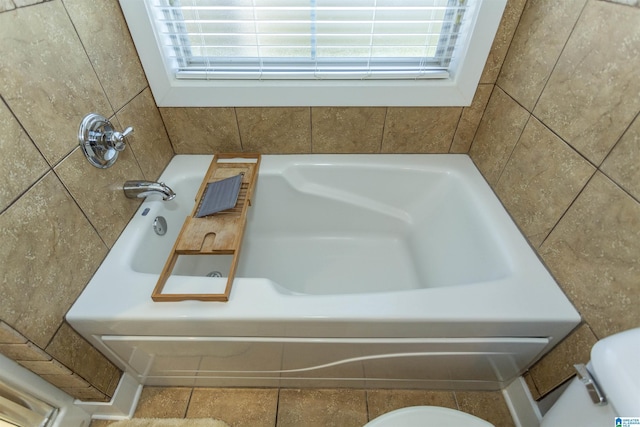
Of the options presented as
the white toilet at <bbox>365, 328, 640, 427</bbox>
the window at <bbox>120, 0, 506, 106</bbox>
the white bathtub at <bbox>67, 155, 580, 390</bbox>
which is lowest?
the white toilet at <bbox>365, 328, 640, 427</bbox>

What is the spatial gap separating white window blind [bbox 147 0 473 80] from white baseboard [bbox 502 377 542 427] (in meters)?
1.18

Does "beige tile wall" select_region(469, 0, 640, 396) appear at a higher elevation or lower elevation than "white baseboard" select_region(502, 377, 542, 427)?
higher

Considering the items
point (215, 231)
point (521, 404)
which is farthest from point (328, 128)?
point (521, 404)

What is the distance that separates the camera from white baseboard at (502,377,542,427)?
1043 millimetres

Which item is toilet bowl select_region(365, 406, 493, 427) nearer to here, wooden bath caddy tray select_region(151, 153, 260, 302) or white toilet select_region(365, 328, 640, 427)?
white toilet select_region(365, 328, 640, 427)

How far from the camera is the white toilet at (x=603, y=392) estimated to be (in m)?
0.49

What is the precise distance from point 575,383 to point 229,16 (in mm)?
1429

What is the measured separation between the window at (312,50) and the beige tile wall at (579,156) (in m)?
0.20

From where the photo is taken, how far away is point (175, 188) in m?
1.32

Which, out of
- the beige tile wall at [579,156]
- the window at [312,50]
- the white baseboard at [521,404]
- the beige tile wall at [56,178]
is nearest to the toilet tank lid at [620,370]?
the beige tile wall at [579,156]

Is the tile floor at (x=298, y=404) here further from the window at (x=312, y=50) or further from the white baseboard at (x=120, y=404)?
the window at (x=312, y=50)

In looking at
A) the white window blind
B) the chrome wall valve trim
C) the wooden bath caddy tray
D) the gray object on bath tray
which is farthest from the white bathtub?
the white window blind

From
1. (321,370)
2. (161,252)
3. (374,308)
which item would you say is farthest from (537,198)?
(161,252)

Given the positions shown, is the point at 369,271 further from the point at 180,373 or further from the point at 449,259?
the point at 180,373
